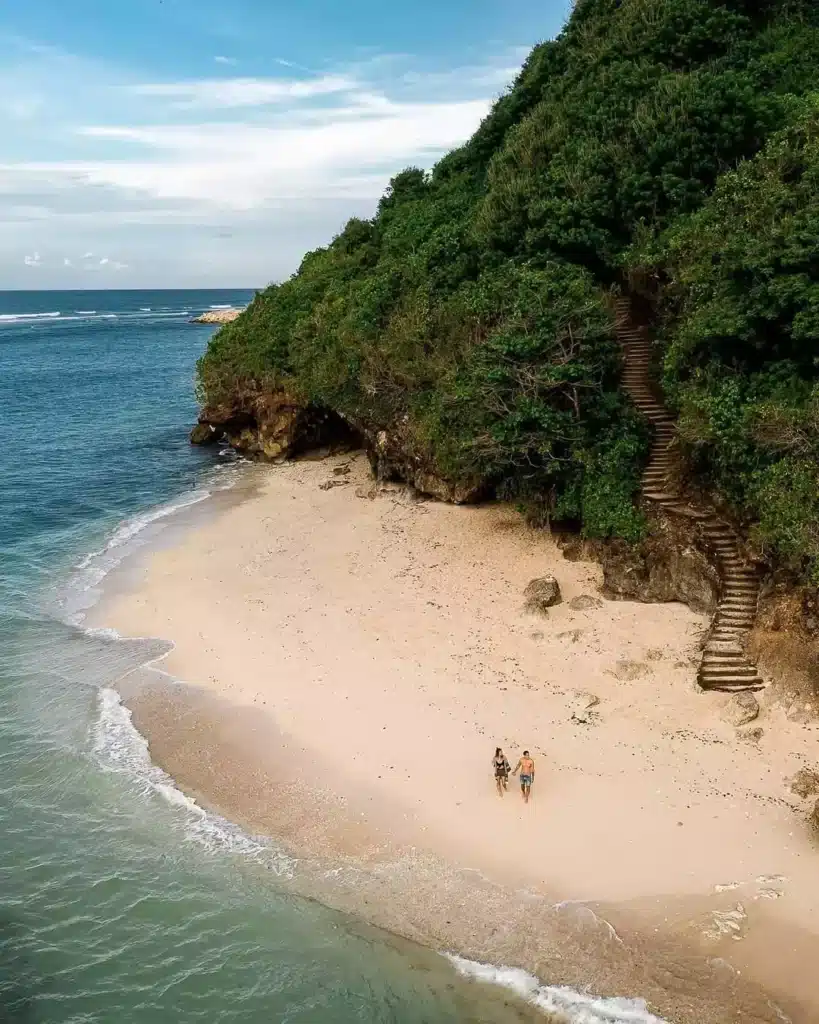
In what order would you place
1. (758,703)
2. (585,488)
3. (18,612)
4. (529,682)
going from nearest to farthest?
(758,703) < (529,682) < (585,488) < (18,612)

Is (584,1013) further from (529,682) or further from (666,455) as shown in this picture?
(666,455)

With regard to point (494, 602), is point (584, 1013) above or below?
below

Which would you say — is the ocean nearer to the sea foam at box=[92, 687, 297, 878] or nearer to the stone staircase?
the sea foam at box=[92, 687, 297, 878]

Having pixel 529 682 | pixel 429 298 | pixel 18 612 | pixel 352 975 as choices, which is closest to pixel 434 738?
pixel 529 682

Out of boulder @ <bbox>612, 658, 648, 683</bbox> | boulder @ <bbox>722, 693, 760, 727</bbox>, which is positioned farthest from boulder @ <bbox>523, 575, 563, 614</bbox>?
boulder @ <bbox>722, 693, 760, 727</bbox>

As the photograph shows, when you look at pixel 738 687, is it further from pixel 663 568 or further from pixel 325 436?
pixel 325 436

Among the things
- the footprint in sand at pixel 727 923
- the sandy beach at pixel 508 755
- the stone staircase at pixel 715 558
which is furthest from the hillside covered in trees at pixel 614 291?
the footprint in sand at pixel 727 923
